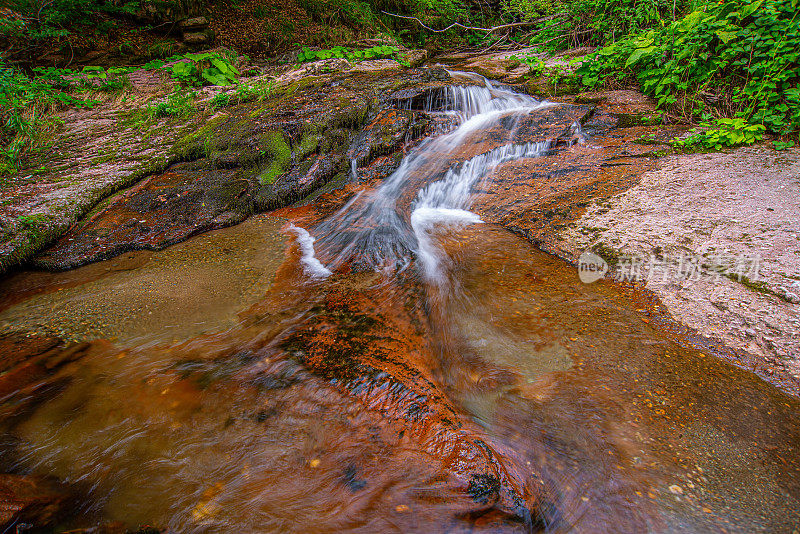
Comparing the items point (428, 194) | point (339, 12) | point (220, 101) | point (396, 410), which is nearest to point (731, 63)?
point (428, 194)

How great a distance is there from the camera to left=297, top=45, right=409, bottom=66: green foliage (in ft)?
29.4

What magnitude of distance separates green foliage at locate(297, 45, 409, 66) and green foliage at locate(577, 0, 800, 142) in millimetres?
6365

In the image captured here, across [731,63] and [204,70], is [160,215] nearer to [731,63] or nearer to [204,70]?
[204,70]

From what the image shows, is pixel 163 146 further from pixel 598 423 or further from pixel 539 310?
pixel 598 423

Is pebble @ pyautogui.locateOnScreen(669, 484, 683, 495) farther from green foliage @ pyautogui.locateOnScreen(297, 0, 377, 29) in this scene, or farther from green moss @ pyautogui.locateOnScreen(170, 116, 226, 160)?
green foliage @ pyautogui.locateOnScreen(297, 0, 377, 29)

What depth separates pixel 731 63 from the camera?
457 cm

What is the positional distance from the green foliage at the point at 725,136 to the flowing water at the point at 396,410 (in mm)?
3030

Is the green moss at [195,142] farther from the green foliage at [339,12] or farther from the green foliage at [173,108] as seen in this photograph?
the green foliage at [339,12]

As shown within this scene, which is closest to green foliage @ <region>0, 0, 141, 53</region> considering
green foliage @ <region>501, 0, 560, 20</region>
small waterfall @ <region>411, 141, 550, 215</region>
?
small waterfall @ <region>411, 141, 550, 215</region>

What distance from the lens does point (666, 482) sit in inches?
66.7

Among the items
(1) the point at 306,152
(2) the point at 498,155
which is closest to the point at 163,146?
(1) the point at 306,152

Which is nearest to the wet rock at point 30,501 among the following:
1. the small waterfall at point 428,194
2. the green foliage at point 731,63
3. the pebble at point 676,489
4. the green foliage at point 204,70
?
the small waterfall at point 428,194

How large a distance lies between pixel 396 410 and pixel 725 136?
A: 5546 millimetres

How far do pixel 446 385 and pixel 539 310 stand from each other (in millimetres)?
1123
